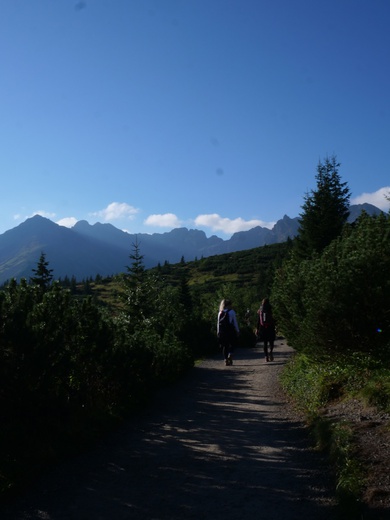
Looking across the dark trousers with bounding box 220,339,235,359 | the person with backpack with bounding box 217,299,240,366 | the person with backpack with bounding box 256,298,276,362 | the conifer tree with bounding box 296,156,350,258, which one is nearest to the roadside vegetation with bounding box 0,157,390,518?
the person with backpack with bounding box 217,299,240,366

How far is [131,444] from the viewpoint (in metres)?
6.99

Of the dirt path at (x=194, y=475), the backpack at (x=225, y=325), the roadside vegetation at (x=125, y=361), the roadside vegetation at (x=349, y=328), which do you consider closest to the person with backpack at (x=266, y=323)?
the backpack at (x=225, y=325)

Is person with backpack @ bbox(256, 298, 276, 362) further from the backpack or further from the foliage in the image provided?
the foliage

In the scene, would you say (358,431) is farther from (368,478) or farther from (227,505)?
(227,505)

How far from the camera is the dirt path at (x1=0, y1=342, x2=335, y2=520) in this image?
4746mm

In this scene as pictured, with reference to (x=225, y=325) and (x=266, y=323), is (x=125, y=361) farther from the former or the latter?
(x=266, y=323)

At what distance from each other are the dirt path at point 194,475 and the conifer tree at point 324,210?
62.9 feet

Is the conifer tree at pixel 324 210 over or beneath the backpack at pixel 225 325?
over

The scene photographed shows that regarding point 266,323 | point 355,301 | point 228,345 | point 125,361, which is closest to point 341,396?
point 355,301

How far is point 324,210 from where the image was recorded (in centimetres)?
2719

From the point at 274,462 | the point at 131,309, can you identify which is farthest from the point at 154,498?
the point at 131,309

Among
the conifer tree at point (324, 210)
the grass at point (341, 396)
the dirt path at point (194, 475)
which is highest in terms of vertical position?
the conifer tree at point (324, 210)

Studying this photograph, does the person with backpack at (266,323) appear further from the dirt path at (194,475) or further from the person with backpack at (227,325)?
the dirt path at (194,475)

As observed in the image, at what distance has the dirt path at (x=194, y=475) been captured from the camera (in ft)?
15.6
